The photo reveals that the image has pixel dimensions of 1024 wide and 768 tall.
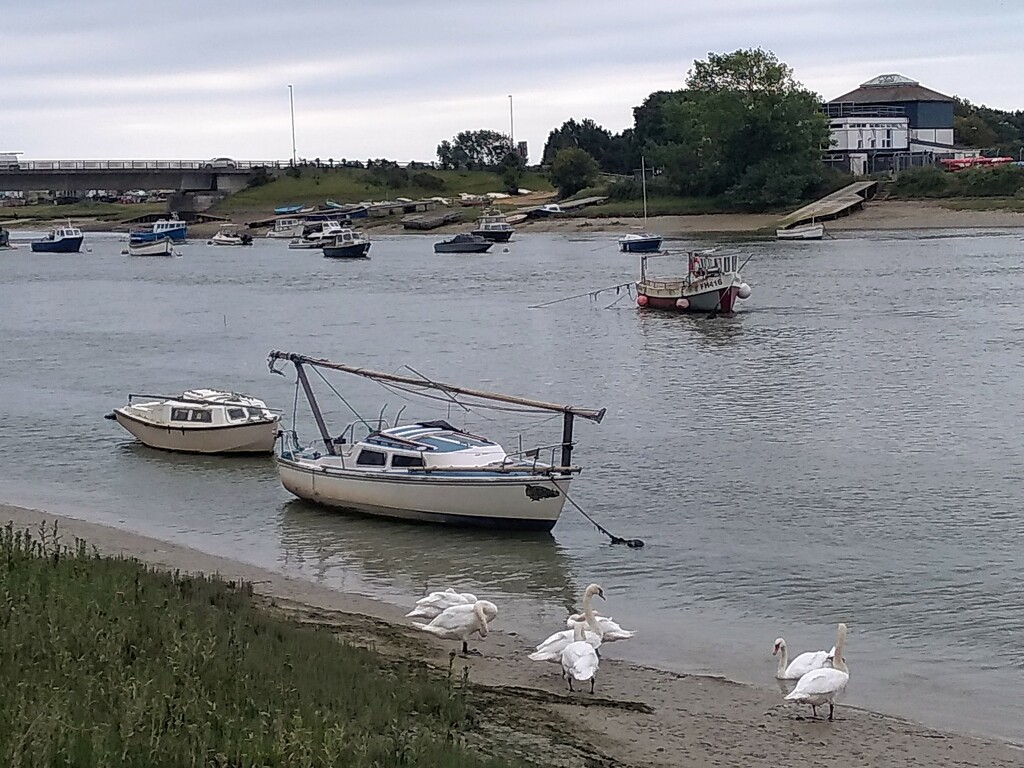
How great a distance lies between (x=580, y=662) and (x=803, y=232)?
98.3m

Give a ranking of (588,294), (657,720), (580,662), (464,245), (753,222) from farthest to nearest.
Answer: (753,222)
(464,245)
(588,294)
(580,662)
(657,720)

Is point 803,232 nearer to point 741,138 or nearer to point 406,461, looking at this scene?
point 741,138

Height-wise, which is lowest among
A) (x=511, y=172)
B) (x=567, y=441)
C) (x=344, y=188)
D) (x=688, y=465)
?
(x=688, y=465)

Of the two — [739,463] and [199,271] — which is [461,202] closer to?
[199,271]

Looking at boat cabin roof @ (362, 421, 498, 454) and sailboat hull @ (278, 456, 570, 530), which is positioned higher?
boat cabin roof @ (362, 421, 498, 454)

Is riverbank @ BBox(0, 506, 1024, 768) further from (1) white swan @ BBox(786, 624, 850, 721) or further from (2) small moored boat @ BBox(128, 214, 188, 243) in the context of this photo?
(2) small moored boat @ BBox(128, 214, 188, 243)

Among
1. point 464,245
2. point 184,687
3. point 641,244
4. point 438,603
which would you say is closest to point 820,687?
point 438,603

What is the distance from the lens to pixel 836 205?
12019 cm

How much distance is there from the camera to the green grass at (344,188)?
528 feet

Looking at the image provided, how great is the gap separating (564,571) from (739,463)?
898 centimetres

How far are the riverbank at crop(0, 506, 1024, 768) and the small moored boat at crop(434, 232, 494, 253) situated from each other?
9781cm

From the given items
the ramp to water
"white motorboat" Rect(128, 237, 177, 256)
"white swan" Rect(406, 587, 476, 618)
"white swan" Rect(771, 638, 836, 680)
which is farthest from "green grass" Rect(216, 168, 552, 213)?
"white swan" Rect(771, 638, 836, 680)

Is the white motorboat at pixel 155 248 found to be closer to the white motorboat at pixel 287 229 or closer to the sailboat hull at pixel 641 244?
the white motorboat at pixel 287 229

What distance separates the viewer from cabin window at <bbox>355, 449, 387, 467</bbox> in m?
25.9
